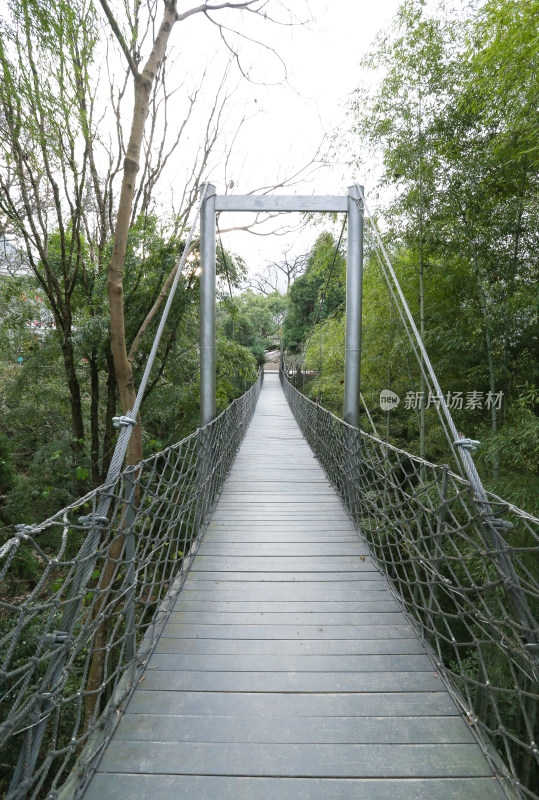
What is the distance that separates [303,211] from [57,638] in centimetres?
276

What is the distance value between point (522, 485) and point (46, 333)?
4.77 meters

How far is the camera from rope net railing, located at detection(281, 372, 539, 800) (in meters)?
0.92

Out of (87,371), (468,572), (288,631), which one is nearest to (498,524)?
(468,572)

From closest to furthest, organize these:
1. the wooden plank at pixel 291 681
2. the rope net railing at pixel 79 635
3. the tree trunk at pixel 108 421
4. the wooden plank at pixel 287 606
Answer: the rope net railing at pixel 79 635, the wooden plank at pixel 291 681, the wooden plank at pixel 287 606, the tree trunk at pixel 108 421

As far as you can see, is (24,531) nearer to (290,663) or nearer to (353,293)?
(290,663)

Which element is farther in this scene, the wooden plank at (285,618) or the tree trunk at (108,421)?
the tree trunk at (108,421)

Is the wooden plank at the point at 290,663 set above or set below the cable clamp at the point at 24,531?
below

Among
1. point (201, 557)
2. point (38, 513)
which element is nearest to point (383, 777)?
point (201, 557)

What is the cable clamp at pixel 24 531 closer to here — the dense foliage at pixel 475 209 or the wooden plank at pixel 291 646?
the wooden plank at pixel 291 646

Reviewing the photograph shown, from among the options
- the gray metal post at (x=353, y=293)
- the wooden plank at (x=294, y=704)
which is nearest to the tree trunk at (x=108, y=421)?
the gray metal post at (x=353, y=293)

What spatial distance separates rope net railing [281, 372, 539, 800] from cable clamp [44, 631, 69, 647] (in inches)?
33.3

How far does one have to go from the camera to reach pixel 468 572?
1062mm

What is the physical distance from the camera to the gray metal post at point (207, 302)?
9.61 ft

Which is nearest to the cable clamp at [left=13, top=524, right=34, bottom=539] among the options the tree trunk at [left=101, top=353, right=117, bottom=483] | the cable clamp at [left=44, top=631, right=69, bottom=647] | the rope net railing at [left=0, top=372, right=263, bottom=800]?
the rope net railing at [left=0, top=372, right=263, bottom=800]
